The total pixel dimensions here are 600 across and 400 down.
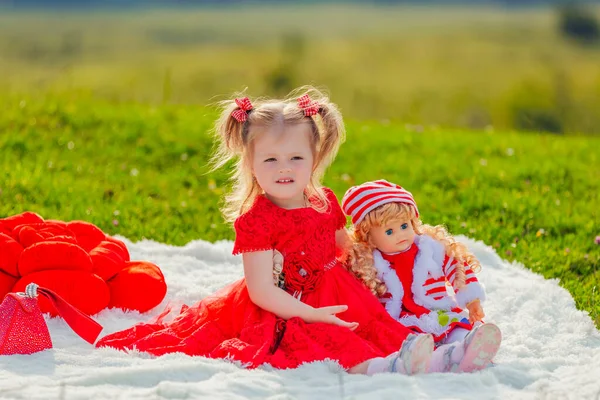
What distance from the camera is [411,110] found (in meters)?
8.97

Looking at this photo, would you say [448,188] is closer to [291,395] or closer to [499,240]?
[499,240]

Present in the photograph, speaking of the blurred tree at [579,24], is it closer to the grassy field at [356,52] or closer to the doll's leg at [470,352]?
the grassy field at [356,52]

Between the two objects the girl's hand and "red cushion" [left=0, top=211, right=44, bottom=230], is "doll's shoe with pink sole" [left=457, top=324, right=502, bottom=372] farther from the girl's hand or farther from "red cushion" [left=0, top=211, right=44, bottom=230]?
"red cushion" [left=0, top=211, right=44, bottom=230]

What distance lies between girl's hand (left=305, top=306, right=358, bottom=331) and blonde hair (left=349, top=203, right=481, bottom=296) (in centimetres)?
28

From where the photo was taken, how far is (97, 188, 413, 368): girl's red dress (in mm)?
3068

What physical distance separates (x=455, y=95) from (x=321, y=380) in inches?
704

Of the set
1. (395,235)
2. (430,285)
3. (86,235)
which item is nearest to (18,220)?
(86,235)

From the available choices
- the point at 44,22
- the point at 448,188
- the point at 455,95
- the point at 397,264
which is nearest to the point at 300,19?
the point at 44,22

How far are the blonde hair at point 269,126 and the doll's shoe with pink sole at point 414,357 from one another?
29.1 inches

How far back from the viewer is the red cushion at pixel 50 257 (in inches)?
138

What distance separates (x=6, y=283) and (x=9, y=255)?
0.12 m

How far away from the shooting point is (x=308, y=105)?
10.9ft

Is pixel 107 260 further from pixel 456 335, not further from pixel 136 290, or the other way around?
pixel 456 335

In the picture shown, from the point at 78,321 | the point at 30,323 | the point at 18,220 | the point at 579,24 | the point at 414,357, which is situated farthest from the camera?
the point at 579,24
